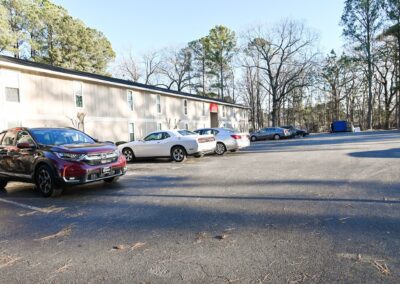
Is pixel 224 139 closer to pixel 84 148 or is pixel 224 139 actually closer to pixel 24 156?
pixel 84 148

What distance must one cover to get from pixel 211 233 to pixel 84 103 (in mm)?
19566

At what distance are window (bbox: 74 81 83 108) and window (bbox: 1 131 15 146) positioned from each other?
12.9 meters

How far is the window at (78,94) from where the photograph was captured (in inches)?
829

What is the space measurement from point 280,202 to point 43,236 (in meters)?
→ 4.00

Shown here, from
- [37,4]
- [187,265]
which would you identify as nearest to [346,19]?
[37,4]

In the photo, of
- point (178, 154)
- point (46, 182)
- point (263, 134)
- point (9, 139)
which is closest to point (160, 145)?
point (178, 154)

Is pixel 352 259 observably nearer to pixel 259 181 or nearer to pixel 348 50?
pixel 259 181

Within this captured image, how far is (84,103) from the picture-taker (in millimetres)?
21547

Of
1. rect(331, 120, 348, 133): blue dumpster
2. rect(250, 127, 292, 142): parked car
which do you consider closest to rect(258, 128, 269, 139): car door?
rect(250, 127, 292, 142): parked car

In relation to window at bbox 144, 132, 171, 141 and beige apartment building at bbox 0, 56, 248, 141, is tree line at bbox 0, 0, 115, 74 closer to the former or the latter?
beige apartment building at bbox 0, 56, 248, 141

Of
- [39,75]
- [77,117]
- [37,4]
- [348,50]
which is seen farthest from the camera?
[348,50]

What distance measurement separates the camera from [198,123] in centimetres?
3666

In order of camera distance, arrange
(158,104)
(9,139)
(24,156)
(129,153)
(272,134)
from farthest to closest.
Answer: (272,134) < (158,104) < (129,153) < (9,139) < (24,156)

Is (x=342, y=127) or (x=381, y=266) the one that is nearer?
(x=381, y=266)
